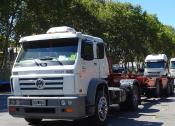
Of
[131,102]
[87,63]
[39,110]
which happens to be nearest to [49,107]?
[39,110]

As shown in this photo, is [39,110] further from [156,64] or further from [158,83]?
[156,64]

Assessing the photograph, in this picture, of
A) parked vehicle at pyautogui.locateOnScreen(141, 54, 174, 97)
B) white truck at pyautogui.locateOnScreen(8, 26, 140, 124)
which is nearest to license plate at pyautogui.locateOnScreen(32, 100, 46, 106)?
white truck at pyautogui.locateOnScreen(8, 26, 140, 124)

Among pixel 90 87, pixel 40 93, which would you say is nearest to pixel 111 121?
pixel 90 87

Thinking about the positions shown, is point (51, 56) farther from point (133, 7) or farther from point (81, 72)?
point (133, 7)

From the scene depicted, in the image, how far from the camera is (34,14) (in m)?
42.9

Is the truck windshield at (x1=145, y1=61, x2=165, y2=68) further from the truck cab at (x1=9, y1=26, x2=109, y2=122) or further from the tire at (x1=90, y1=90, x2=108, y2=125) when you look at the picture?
the truck cab at (x1=9, y1=26, x2=109, y2=122)

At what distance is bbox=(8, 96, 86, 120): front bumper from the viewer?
39.5ft

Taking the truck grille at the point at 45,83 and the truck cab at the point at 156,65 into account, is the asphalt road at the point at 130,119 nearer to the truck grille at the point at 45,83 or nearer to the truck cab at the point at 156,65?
the truck grille at the point at 45,83

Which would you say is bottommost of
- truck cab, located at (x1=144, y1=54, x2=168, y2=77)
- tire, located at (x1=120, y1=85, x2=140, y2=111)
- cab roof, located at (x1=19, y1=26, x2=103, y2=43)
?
tire, located at (x1=120, y1=85, x2=140, y2=111)

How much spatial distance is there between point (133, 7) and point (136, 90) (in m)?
41.0

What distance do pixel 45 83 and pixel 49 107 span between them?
2.24 ft

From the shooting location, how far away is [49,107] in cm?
1220

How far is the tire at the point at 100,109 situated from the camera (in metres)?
13.0

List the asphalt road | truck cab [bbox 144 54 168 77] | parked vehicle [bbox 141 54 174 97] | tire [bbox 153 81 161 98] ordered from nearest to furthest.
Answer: the asphalt road
parked vehicle [bbox 141 54 174 97]
tire [bbox 153 81 161 98]
truck cab [bbox 144 54 168 77]
